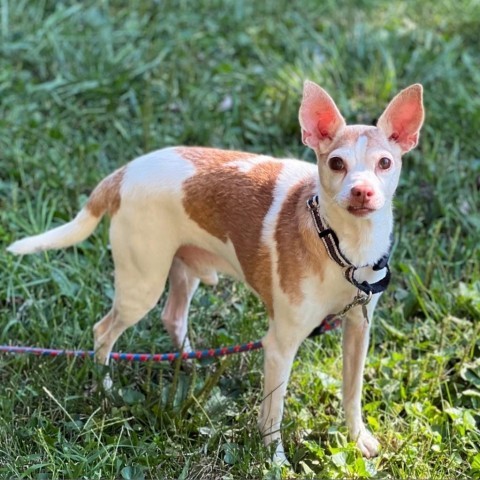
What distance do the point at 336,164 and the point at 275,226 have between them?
17.0 inches

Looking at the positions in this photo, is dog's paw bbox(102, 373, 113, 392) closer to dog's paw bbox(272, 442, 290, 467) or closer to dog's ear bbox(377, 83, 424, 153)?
dog's paw bbox(272, 442, 290, 467)

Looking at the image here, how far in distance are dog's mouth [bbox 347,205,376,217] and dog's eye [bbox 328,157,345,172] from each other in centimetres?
16

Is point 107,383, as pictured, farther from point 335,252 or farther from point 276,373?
point 335,252

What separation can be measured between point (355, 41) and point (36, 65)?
229 centimetres

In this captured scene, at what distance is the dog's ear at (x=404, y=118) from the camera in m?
2.93

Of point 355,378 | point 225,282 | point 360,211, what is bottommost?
point 225,282

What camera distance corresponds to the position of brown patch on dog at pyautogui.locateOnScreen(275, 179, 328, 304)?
10.1ft

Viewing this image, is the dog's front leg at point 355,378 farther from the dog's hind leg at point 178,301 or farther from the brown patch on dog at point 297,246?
the dog's hind leg at point 178,301

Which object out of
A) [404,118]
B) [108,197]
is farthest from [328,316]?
[108,197]

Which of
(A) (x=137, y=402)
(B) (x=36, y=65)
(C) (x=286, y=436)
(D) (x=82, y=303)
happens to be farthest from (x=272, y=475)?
(B) (x=36, y=65)

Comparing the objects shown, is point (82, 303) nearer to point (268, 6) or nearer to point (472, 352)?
point (472, 352)

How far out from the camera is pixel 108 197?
137 inches

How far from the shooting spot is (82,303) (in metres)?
4.11

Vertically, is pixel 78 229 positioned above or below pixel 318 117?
below
